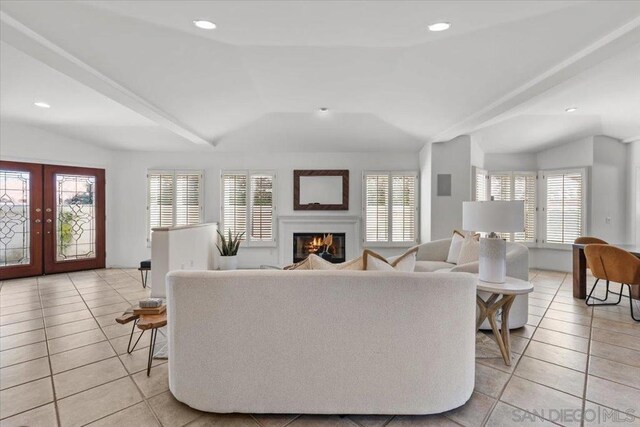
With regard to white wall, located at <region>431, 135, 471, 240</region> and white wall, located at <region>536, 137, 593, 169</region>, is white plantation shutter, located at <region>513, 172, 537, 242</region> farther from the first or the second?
white wall, located at <region>431, 135, 471, 240</region>

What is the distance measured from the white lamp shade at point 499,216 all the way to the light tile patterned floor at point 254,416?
43.2 inches

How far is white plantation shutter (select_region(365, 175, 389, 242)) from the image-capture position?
242 inches

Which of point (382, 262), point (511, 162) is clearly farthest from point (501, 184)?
point (382, 262)

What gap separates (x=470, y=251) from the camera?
11.5ft

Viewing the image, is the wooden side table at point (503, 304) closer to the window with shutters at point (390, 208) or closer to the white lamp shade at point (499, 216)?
the white lamp shade at point (499, 216)

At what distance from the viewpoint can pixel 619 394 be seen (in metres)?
2.04

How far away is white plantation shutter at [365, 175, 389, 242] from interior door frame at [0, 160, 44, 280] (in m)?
6.04

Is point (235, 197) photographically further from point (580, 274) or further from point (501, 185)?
point (580, 274)

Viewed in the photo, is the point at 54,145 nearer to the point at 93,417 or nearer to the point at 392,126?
the point at 93,417

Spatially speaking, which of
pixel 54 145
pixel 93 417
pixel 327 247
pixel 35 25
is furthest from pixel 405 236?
pixel 54 145

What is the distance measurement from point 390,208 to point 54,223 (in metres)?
6.41

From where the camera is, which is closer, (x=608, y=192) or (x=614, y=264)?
(x=614, y=264)

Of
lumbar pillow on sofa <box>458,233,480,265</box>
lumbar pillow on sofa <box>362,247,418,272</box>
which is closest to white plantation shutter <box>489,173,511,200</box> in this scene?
lumbar pillow on sofa <box>458,233,480,265</box>

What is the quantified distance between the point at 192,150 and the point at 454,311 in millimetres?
5895
